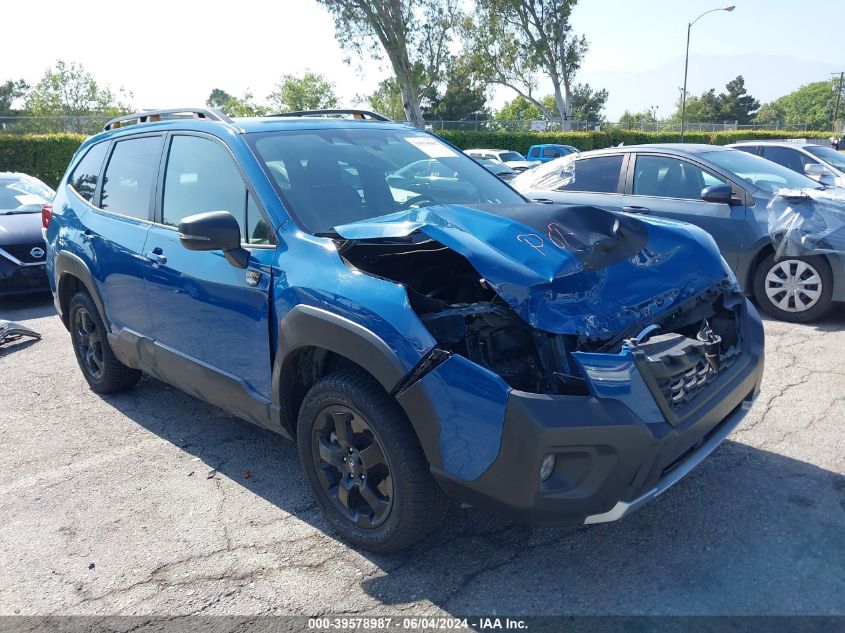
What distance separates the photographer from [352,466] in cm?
287

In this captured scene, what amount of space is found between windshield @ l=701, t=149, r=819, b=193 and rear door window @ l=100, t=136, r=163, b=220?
513 cm

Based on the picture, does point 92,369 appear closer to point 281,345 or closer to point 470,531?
point 281,345

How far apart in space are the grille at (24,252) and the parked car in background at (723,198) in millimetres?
5823

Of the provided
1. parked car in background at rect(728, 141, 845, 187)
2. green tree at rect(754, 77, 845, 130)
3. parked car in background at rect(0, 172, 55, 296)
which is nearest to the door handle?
parked car in background at rect(0, 172, 55, 296)

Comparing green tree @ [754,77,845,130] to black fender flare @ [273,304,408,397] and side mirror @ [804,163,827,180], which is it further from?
black fender flare @ [273,304,408,397]

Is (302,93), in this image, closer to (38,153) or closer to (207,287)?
(38,153)

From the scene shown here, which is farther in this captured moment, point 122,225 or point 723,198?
point 723,198

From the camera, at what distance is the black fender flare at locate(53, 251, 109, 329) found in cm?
446

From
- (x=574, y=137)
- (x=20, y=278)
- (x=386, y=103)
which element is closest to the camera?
(x=20, y=278)

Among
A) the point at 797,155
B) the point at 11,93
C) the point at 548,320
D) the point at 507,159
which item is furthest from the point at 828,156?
the point at 11,93

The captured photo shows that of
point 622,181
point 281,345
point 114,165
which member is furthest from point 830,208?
point 114,165

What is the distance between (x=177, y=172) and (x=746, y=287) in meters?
5.13

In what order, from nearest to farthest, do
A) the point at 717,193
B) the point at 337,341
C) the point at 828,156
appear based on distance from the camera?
the point at 337,341, the point at 717,193, the point at 828,156

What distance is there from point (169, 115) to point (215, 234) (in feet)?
5.81
